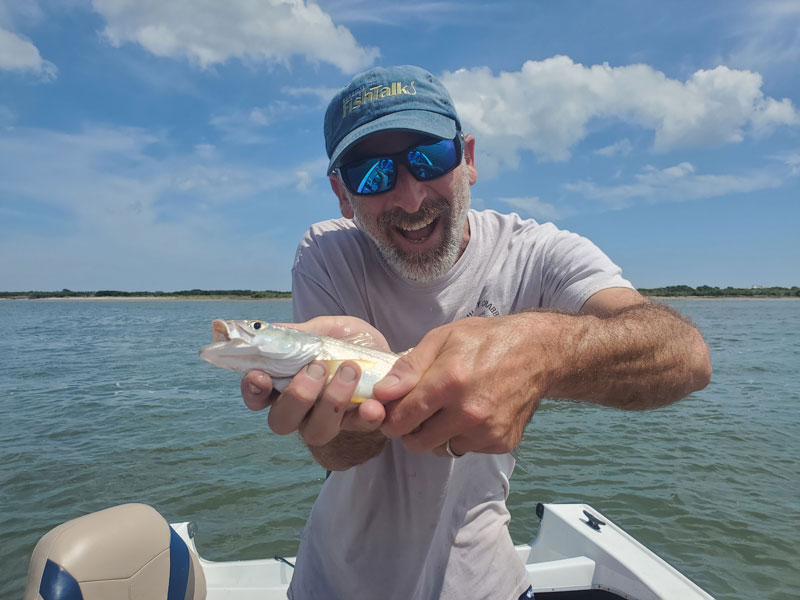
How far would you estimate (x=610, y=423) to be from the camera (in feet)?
38.8

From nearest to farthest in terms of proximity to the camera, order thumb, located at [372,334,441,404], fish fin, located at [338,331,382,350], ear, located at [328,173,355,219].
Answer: thumb, located at [372,334,441,404], fish fin, located at [338,331,382,350], ear, located at [328,173,355,219]

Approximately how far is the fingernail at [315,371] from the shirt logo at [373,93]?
1424 mm

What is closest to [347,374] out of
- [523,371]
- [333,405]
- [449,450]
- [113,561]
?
[333,405]

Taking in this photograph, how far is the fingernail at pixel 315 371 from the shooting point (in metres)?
2.16

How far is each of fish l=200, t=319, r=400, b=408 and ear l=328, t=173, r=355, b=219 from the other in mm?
1069

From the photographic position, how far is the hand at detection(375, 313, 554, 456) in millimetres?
1742

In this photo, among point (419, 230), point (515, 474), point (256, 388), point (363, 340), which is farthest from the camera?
point (515, 474)

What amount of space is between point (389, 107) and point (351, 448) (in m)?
1.75

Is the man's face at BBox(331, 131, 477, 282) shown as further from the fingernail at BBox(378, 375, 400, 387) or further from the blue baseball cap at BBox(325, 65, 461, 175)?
the fingernail at BBox(378, 375, 400, 387)

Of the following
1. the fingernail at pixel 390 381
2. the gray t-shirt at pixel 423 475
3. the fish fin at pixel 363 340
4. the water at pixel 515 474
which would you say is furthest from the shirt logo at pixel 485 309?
the water at pixel 515 474

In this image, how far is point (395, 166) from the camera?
9.30 ft

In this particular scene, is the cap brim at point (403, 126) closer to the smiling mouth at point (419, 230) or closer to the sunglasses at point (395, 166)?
the sunglasses at point (395, 166)

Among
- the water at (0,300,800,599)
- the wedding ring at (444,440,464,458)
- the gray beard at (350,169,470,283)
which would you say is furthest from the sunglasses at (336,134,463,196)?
the water at (0,300,800,599)

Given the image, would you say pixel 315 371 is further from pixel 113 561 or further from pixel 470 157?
pixel 470 157
